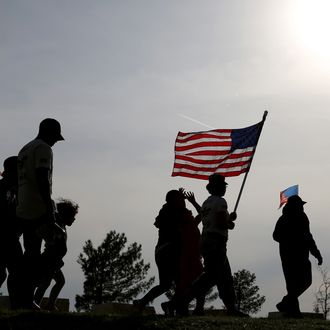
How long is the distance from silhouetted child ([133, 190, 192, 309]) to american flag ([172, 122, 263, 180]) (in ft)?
11.0

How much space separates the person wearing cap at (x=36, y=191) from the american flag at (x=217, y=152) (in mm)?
5165

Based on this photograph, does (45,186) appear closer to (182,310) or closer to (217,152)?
(182,310)

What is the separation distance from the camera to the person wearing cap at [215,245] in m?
9.47

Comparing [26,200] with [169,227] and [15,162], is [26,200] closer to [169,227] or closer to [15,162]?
[15,162]

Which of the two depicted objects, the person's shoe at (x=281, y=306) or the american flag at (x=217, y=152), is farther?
the american flag at (x=217, y=152)

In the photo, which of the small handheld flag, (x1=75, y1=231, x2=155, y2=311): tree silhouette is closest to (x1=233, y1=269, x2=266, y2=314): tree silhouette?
(x1=75, y1=231, x2=155, y2=311): tree silhouette

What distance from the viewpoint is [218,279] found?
9.57 m

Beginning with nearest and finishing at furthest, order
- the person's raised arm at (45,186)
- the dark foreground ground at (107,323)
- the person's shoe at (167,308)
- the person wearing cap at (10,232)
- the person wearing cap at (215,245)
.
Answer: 1. the dark foreground ground at (107,323)
2. the person's raised arm at (45,186)
3. the person wearing cap at (10,232)
4. the person's shoe at (167,308)
5. the person wearing cap at (215,245)

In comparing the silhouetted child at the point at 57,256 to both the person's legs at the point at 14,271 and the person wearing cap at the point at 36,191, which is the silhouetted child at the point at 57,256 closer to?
the person wearing cap at the point at 36,191

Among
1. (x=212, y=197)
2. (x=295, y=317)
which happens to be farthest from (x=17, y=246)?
(x=295, y=317)

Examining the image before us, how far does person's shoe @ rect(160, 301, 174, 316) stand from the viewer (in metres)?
9.31

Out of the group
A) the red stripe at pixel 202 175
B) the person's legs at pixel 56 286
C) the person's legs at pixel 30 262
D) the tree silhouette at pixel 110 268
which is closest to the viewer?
the person's legs at pixel 30 262

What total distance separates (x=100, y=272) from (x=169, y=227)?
44052 mm

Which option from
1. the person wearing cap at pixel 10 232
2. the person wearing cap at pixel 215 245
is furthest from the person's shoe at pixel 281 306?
the person wearing cap at pixel 10 232
